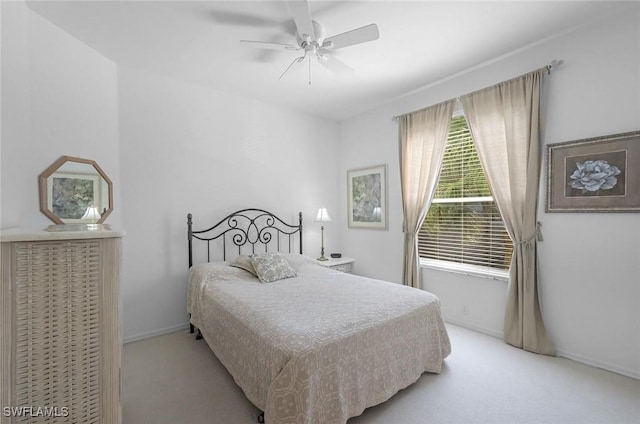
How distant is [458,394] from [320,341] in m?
1.21

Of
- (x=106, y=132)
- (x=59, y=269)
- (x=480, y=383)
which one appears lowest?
(x=480, y=383)

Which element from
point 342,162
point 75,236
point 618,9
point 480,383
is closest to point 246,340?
point 75,236

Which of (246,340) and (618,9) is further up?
(618,9)

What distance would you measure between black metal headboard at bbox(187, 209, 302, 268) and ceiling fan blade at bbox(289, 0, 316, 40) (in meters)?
2.19

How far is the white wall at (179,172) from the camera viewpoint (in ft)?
9.41

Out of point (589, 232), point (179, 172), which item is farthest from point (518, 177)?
point (179, 172)

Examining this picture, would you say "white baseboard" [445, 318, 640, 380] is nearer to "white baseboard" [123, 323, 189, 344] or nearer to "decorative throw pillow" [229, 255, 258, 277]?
"decorative throw pillow" [229, 255, 258, 277]

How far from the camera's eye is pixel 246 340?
180cm

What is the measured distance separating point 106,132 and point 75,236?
201 centimetres

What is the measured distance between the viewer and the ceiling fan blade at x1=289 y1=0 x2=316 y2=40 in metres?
1.69

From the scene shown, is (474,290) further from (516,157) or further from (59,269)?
(59,269)

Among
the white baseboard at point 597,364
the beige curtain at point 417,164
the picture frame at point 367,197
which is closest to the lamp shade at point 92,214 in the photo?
the picture frame at point 367,197

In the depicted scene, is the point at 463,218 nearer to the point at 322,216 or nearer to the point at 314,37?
the point at 322,216

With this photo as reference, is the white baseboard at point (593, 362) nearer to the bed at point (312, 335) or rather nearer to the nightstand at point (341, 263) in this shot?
the bed at point (312, 335)
